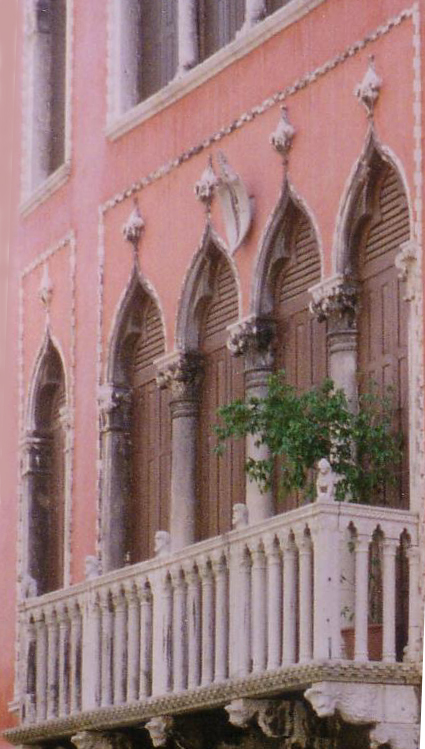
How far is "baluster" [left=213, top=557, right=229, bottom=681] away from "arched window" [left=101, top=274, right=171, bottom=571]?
54.3 inches

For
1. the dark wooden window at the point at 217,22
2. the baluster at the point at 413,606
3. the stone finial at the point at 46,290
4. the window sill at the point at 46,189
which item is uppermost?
the dark wooden window at the point at 217,22

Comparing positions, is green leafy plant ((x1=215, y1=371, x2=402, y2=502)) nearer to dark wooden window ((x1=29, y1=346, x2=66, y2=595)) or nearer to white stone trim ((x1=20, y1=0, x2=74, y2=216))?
dark wooden window ((x1=29, y1=346, x2=66, y2=595))

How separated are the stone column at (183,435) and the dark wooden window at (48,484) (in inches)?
38.8

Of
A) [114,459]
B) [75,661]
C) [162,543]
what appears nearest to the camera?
[162,543]

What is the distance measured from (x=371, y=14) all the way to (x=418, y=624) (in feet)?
7.20

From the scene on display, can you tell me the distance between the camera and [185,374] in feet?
30.5

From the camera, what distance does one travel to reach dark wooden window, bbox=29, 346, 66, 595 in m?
10.1

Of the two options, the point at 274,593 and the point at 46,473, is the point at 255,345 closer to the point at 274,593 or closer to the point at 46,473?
the point at 274,593

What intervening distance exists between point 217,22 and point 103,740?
295 cm

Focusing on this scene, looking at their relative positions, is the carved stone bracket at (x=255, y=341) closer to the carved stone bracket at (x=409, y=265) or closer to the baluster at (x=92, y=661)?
the carved stone bracket at (x=409, y=265)

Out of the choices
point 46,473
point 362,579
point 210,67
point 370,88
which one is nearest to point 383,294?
point 370,88

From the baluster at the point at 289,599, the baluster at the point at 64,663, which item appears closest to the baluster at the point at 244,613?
the baluster at the point at 289,599

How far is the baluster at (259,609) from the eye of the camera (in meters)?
7.83

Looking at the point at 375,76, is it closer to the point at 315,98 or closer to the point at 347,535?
the point at 315,98
